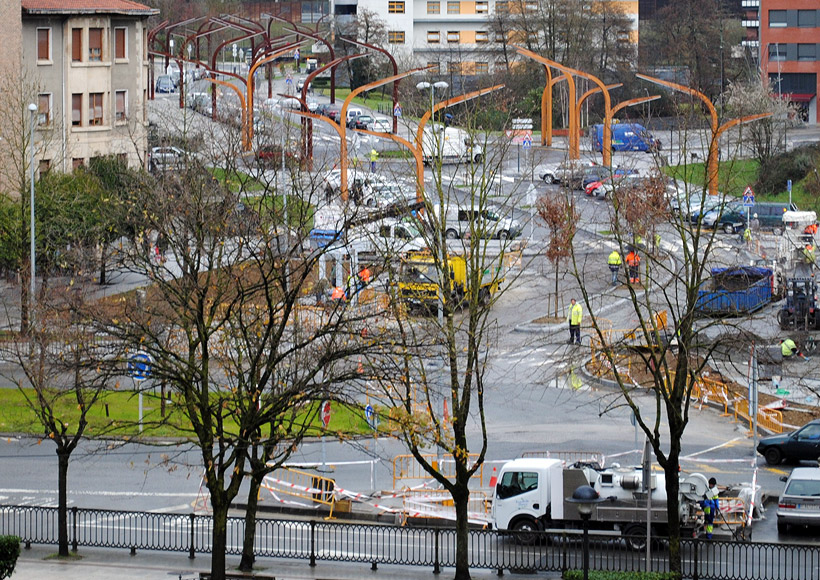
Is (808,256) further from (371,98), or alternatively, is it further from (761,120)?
(371,98)

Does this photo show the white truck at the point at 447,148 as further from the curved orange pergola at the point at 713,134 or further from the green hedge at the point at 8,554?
the green hedge at the point at 8,554

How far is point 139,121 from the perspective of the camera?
58.9 meters

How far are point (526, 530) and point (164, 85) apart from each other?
83724 mm

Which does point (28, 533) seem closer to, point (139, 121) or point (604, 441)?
point (604, 441)

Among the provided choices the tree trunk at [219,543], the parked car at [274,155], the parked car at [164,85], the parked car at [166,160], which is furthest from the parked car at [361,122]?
the tree trunk at [219,543]

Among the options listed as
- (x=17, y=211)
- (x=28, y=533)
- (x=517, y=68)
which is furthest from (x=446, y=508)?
(x=517, y=68)

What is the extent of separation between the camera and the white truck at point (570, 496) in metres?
23.7

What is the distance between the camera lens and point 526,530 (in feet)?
74.2

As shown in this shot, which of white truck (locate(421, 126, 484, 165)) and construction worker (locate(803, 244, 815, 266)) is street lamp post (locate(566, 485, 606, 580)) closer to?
white truck (locate(421, 126, 484, 165))

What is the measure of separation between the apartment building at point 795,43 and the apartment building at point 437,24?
2230 centimetres

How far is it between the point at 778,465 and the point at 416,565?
9.66 metres

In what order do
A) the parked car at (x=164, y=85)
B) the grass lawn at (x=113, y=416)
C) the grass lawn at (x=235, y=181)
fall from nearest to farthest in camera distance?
the grass lawn at (x=235, y=181), the grass lawn at (x=113, y=416), the parked car at (x=164, y=85)

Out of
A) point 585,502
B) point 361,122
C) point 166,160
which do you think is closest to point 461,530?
point 585,502

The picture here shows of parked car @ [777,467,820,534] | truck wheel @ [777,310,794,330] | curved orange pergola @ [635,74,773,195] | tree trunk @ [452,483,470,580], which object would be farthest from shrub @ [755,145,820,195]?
tree trunk @ [452,483,470,580]
